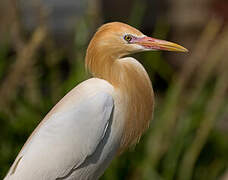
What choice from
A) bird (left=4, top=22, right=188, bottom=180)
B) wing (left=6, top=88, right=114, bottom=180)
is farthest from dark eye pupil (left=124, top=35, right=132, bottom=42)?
wing (left=6, top=88, right=114, bottom=180)

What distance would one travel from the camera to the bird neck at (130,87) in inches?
61.9

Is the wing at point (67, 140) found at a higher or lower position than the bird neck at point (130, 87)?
lower

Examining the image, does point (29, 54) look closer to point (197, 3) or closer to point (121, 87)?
point (121, 87)

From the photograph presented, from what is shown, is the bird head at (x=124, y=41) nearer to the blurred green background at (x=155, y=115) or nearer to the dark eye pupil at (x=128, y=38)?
the dark eye pupil at (x=128, y=38)

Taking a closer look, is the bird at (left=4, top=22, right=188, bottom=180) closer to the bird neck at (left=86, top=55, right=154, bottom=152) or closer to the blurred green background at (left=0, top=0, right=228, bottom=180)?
the bird neck at (left=86, top=55, right=154, bottom=152)

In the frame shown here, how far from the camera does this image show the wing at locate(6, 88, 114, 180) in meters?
1.52

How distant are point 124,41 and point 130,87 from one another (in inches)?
6.0

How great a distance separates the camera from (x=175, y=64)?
4.88 m

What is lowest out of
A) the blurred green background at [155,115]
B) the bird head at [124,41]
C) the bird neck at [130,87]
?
the blurred green background at [155,115]

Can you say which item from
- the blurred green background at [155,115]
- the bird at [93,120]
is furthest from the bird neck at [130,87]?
the blurred green background at [155,115]

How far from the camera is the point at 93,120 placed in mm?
1528

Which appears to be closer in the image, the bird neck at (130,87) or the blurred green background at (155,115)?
the bird neck at (130,87)

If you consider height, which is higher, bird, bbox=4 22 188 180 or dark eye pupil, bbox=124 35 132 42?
dark eye pupil, bbox=124 35 132 42

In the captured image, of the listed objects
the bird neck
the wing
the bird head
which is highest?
the bird head
